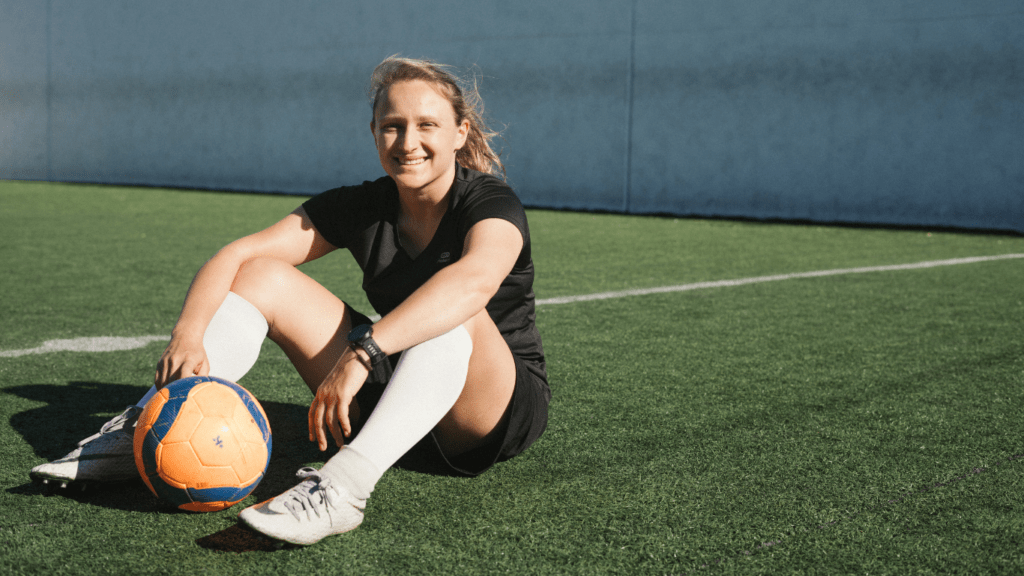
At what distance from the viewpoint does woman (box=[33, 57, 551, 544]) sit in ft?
6.15

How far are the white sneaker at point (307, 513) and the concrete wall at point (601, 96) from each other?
42.6 ft

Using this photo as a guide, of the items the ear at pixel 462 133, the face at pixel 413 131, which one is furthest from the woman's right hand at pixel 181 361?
the ear at pixel 462 133

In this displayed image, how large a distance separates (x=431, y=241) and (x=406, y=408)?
573 mm

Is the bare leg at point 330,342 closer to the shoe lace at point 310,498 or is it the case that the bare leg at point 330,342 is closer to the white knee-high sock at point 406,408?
the white knee-high sock at point 406,408


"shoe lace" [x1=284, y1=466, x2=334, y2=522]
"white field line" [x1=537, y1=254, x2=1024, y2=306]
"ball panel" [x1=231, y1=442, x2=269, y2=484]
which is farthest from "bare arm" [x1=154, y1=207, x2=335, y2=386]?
"white field line" [x1=537, y1=254, x2=1024, y2=306]

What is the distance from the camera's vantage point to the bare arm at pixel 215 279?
2074 millimetres

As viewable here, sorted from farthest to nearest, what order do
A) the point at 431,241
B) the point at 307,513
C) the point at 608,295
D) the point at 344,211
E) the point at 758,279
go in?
1. the point at 758,279
2. the point at 608,295
3. the point at 344,211
4. the point at 431,241
5. the point at 307,513

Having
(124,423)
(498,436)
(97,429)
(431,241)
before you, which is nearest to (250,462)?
(124,423)

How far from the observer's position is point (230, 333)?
2160 millimetres

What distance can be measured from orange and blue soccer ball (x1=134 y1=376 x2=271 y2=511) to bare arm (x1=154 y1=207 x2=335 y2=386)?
0.06 m

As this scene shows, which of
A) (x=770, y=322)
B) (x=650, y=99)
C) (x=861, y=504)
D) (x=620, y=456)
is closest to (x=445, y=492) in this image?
(x=620, y=456)

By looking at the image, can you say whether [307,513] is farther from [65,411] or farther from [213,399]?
[65,411]

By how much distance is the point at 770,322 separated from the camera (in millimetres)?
4922

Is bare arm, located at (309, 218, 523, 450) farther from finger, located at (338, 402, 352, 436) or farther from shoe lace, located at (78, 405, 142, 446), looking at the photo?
shoe lace, located at (78, 405, 142, 446)
